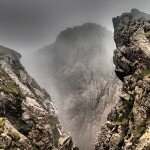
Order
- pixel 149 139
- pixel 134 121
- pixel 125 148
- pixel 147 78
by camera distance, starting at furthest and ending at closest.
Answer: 1. pixel 147 78
2. pixel 134 121
3. pixel 125 148
4. pixel 149 139

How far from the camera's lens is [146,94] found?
167m

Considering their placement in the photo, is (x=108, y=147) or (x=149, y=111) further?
(x=108, y=147)

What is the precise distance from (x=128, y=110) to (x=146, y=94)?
67.3ft

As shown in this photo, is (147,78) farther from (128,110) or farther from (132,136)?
(132,136)

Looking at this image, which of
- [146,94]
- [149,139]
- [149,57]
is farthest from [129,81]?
[149,139]

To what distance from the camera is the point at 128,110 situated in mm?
184750

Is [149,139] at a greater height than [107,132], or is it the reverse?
[107,132]

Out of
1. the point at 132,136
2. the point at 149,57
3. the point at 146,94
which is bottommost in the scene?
the point at 132,136

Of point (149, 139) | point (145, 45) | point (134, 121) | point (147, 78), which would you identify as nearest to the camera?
point (149, 139)

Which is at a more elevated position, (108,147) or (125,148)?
(108,147)

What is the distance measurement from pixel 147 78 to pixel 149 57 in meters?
15.4

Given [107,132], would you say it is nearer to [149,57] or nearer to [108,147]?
[108,147]

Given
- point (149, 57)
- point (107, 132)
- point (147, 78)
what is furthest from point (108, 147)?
point (149, 57)

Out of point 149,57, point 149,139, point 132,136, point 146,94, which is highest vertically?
point 149,57
